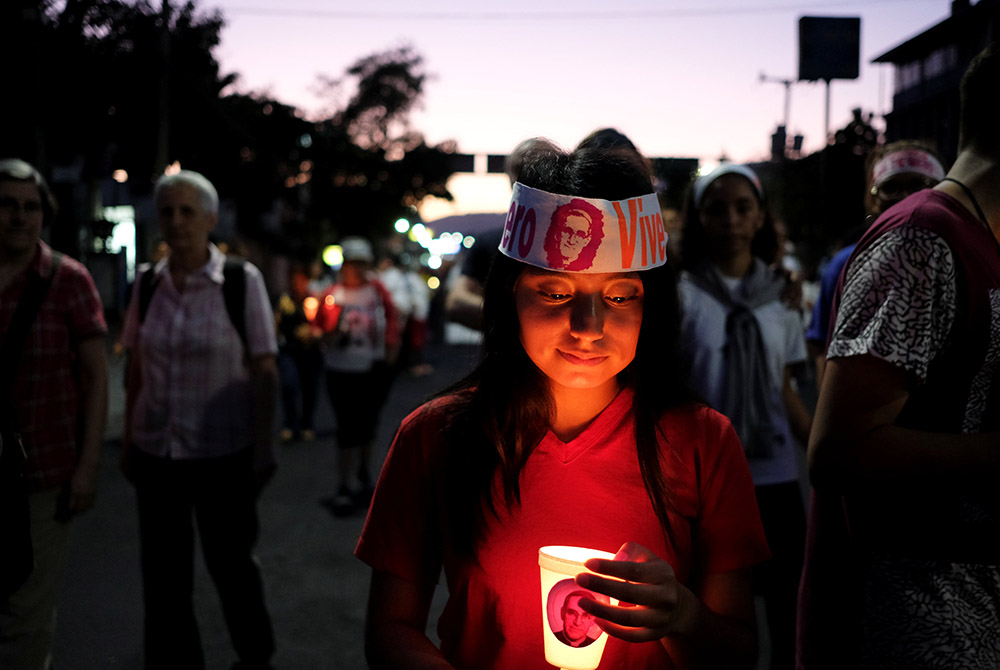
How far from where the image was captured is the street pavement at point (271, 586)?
4551mm

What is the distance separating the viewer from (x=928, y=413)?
6.04 ft

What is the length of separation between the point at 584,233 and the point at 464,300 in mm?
2408

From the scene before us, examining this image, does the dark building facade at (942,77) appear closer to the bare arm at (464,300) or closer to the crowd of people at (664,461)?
the crowd of people at (664,461)

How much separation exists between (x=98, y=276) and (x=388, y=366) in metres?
8.30

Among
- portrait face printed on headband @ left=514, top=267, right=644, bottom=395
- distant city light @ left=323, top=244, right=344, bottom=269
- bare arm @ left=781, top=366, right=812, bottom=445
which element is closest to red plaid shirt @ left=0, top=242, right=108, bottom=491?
portrait face printed on headband @ left=514, top=267, right=644, bottom=395

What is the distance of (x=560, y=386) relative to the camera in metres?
1.80

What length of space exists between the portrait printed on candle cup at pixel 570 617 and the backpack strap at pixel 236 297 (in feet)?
9.76

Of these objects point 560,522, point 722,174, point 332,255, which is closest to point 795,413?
point 722,174

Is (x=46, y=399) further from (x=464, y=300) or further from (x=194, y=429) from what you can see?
(x=464, y=300)

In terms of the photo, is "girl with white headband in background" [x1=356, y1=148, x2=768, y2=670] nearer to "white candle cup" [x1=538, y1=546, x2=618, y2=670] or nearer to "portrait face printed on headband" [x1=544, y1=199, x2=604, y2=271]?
"portrait face printed on headband" [x1=544, y1=199, x2=604, y2=271]

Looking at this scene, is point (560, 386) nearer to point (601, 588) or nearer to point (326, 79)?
point (601, 588)

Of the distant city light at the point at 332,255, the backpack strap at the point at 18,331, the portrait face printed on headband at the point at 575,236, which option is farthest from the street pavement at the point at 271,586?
the distant city light at the point at 332,255

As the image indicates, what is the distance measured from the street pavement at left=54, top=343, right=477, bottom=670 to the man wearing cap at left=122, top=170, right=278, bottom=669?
0.55 meters

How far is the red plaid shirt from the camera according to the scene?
344cm
